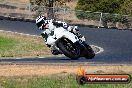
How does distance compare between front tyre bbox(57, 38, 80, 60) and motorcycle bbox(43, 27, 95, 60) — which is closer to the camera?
motorcycle bbox(43, 27, 95, 60)

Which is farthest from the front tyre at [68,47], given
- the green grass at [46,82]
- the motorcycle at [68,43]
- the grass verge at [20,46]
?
the grass verge at [20,46]

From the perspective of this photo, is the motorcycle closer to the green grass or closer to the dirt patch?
the dirt patch

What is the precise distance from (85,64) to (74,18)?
99.6 ft

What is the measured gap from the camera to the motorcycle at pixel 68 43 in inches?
858

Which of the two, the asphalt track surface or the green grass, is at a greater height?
the green grass

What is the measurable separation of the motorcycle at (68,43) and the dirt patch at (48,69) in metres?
1.16

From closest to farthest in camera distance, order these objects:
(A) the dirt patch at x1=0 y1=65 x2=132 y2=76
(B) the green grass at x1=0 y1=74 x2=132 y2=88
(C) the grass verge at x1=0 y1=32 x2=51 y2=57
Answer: (B) the green grass at x1=0 y1=74 x2=132 y2=88 → (A) the dirt patch at x1=0 y1=65 x2=132 y2=76 → (C) the grass verge at x1=0 y1=32 x2=51 y2=57

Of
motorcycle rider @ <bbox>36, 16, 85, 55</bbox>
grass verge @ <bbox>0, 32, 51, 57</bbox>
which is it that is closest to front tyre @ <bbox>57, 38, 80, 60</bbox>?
motorcycle rider @ <bbox>36, 16, 85, 55</bbox>

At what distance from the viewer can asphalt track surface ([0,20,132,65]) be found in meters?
23.5

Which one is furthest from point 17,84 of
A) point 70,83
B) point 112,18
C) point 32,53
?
point 112,18

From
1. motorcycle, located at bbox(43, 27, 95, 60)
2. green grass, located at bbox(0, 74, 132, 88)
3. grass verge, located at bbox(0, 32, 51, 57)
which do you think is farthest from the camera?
grass verge, located at bbox(0, 32, 51, 57)

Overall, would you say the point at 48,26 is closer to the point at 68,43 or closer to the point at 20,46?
the point at 68,43

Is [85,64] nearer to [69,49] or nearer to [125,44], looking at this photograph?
[69,49]

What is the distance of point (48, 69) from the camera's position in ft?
66.6
